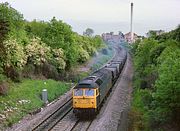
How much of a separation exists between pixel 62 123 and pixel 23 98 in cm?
722

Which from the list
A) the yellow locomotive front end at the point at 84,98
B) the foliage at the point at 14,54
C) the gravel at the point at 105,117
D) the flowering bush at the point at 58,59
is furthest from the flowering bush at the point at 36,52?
the yellow locomotive front end at the point at 84,98

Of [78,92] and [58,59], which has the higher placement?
[58,59]

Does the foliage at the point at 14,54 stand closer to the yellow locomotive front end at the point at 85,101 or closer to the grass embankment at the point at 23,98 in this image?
the grass embankment at the point at 23,98

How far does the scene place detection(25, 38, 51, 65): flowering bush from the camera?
44.8 metres

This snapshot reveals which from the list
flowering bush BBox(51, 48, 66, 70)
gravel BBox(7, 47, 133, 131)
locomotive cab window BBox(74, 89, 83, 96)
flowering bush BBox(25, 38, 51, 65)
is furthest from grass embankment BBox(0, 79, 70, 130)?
flowering bush BBox(51, 48, 66, 70)

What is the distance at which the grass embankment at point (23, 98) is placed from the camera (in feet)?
90.6

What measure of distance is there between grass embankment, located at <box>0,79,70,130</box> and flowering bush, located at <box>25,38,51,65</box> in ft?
15.0

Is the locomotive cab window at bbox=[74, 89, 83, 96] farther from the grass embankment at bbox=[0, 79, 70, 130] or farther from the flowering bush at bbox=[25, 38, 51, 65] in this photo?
the flowering bush at bbox=[25, 38, 51, 65]

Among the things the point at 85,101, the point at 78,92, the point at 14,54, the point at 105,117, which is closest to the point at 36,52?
the point at 14,54

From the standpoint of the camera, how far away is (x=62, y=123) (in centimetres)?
2695

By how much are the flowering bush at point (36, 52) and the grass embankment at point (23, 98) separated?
15.0 ft

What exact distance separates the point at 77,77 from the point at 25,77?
12.2 metres

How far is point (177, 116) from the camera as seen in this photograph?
765 inches

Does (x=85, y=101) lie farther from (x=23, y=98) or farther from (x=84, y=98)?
(x=23, y=98)
